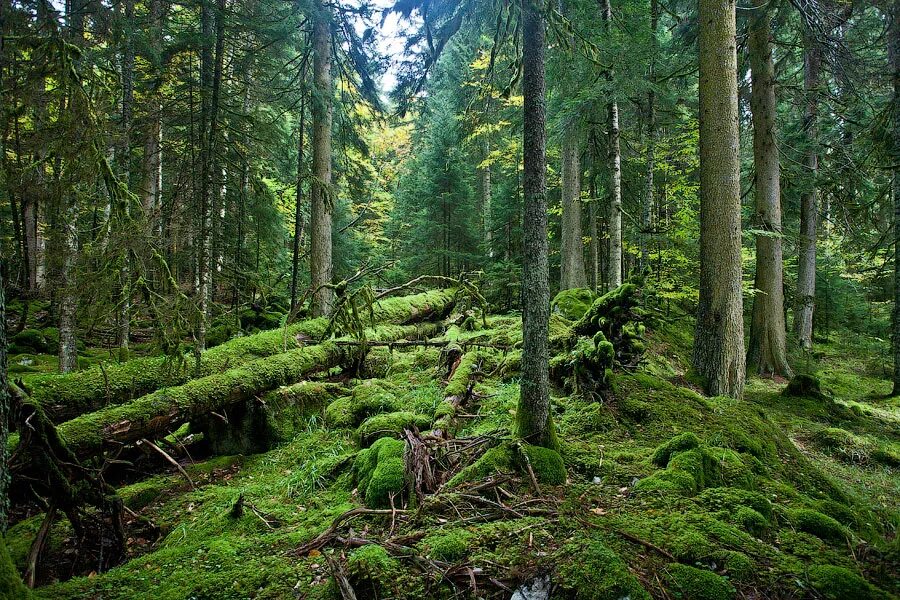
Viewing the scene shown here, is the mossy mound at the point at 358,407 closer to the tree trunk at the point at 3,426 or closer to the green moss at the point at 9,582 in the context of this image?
the tree trunk at the point at 3,426

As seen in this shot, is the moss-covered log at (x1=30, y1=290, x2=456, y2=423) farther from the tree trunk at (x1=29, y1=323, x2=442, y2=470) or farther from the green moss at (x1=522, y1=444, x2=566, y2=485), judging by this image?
the green moss at (x1=522, y1=444, x2=566, y2=485)

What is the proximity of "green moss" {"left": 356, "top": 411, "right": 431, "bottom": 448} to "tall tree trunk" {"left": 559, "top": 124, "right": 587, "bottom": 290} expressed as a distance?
959 centimetres

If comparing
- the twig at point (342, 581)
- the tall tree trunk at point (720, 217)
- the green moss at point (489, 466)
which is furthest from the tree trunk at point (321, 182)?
the twig at point (342, 581)

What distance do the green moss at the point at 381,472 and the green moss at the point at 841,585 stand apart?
9.46 feet

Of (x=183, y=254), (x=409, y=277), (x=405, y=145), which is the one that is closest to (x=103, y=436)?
(x=183, y=254)

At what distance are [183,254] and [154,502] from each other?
257 inches

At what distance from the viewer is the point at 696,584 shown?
253 centimetres

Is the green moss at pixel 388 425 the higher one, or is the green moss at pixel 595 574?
the green moss at pixel 388 425

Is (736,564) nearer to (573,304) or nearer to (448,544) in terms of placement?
(448,544)

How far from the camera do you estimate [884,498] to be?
4.71m

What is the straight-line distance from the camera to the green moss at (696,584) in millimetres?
2447

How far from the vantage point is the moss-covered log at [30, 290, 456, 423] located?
16.0 feet

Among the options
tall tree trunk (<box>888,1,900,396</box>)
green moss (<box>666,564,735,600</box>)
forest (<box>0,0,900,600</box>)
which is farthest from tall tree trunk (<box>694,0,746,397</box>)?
green moss (<box>666,564,735,600</box>)

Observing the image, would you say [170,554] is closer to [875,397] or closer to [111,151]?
[111,151]
